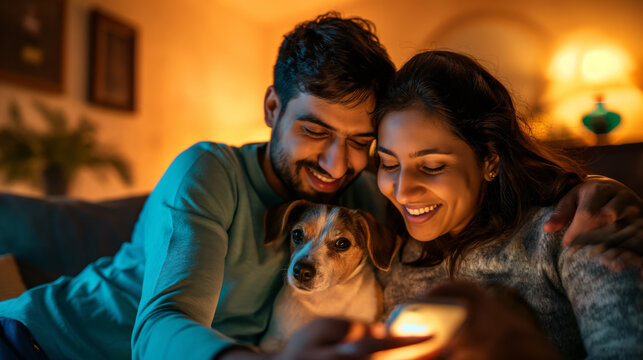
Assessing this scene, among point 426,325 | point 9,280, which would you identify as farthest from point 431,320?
point 9,280

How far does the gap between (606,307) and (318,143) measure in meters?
0.92

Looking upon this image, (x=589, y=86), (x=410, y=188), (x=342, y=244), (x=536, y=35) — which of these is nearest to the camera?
(x=410, y=188)

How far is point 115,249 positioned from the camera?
84.7 inches

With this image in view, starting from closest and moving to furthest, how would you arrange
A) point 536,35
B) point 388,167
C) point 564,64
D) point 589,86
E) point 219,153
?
point 388,167, point 219,153, point 589,86, point 564,64, point 536,35

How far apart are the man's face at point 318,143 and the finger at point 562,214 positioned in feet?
2.03

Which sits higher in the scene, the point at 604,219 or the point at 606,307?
the point at 604,219

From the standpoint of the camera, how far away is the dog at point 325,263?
1.40 metres

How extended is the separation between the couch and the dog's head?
1.13 metres

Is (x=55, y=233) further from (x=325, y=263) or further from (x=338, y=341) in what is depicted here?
(x=338, y=341)

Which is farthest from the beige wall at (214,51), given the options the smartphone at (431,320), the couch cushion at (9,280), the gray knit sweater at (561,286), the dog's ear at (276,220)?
the smartphone at (431,320)

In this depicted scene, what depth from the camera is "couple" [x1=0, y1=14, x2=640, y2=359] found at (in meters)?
1.03

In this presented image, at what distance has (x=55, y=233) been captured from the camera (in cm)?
200

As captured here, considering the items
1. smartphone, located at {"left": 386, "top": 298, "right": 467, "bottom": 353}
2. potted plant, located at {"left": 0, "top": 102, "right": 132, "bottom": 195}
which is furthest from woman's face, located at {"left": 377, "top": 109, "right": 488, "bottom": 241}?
potted plant, located at {"left": 0, "top": 102, "right": 132, "bottom": 195}

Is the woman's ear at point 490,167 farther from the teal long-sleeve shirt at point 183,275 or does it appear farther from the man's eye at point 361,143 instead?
the teal long-sleeve shirt at point 183,275
